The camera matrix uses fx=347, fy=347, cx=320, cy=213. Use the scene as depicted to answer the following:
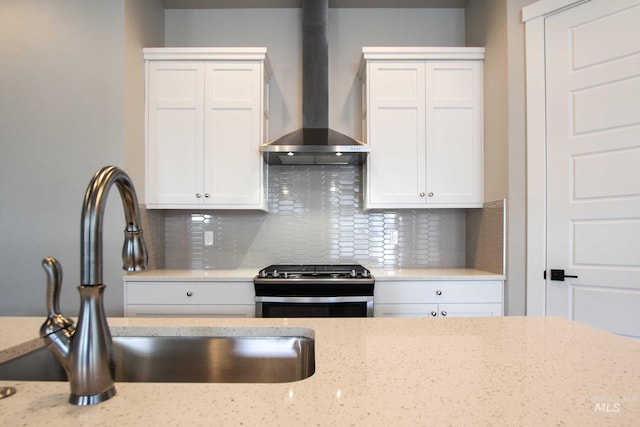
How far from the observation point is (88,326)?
548 millimetres

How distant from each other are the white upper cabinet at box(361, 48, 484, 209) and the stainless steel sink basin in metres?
→ 1.73

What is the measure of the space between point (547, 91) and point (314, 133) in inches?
60.5

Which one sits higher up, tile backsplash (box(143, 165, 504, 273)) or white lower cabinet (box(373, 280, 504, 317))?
tile backsplash (box(143, 165, 504, 273))

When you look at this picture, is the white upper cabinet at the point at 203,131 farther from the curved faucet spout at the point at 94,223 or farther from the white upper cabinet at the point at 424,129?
the curved faucet spout at the point at 94,223

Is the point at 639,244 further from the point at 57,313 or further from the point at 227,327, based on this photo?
the point at 57,313

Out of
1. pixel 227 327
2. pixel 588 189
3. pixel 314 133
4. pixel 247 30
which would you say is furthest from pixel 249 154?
pixel 588 189

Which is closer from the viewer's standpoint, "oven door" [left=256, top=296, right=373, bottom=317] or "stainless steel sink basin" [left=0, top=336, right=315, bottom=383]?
"stainless steel sink basin" [left=0, top=336, right=315, bottom=383]

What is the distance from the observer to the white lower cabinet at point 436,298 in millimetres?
2324

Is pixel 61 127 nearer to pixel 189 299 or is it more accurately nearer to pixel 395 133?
pixel 189 299

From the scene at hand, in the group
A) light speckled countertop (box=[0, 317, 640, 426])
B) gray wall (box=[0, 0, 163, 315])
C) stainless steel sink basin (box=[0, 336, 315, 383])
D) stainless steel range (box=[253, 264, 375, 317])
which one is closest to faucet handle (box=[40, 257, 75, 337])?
light speckled countertop (box=[0, 317, 640, 426])

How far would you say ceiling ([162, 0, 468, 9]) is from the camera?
9.30 ft

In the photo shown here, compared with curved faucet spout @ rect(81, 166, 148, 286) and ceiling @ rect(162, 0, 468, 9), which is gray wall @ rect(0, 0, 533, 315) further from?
curved faucet spout @ rect(81, 166, 148, 286)

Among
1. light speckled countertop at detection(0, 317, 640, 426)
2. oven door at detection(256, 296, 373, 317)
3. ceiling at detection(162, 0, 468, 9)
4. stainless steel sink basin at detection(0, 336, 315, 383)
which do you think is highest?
ceiling at detection(162, 0, 468, 9)

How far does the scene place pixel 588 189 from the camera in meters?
2.02
